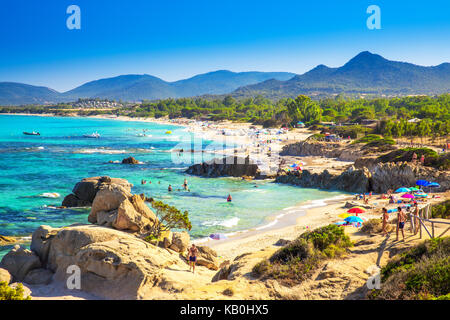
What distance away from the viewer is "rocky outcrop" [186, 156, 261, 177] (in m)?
43.4

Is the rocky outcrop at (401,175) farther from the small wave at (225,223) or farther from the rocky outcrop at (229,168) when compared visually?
the small wave at (225,223)

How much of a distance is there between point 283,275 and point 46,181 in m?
37.3

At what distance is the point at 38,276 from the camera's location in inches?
513

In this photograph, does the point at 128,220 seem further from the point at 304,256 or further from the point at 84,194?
the point at 84,194

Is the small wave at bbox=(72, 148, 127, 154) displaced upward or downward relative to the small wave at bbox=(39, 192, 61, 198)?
upward

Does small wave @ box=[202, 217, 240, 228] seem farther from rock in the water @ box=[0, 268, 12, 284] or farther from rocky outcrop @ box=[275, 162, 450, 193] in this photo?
rocky outcrop @ box=[275, 162, 450, 193]

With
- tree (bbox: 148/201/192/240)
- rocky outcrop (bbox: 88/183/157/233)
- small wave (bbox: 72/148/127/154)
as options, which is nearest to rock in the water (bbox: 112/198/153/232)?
rocky outcrop (bbox: 88/183/157/233)

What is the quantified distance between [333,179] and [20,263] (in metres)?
29.6

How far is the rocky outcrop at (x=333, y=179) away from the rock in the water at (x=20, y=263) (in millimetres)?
28043

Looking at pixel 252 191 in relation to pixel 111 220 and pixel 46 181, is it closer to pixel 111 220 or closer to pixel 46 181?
pixel 111 220

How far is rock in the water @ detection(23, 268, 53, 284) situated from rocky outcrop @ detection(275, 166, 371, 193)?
27801mm

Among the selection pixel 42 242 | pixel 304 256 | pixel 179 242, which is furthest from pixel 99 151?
pixel 304 256

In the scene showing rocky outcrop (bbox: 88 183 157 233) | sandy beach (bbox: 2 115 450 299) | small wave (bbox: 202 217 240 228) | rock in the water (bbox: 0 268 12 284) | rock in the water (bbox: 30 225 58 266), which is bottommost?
small wave (bbox: 202 217 240 228)
